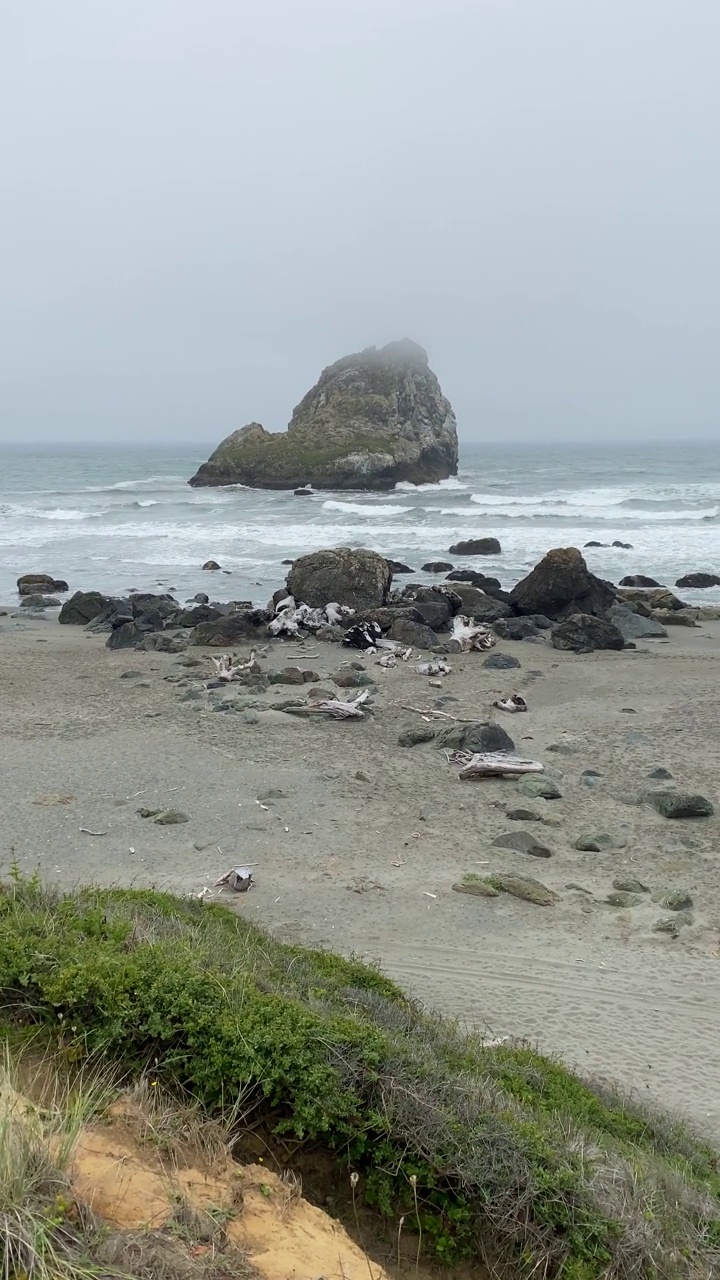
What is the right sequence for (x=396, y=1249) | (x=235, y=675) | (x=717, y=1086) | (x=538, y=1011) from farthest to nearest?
(x=235, y=675) < (x=538, y=1011) < (x=717, y=1086) < (x=396, y=1249)

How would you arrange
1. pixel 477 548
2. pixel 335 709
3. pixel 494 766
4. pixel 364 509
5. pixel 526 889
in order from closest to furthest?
pixel 526 889 < pixel 494 766 < pixel 335 709 < pixel 477 548 < pixel 364 509

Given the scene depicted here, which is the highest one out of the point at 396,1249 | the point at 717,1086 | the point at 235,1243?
the point at 235,1243

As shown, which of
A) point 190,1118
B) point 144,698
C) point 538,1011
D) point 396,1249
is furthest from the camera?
point 144,698

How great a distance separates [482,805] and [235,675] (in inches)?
286

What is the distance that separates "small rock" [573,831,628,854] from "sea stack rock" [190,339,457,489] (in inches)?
2387

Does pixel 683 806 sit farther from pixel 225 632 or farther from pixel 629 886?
pixel 225 632

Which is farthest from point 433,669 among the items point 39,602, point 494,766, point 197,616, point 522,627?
point 39,602

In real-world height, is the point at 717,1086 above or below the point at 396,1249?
below

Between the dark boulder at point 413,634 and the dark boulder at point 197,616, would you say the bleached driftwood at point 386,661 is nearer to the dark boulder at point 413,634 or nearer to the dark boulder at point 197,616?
the dark boulder at point 413,634

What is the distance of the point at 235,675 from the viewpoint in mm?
16359

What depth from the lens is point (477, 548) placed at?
3541cm

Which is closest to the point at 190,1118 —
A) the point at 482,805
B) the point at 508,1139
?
the point at 508,1139

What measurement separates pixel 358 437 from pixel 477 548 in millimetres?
40063

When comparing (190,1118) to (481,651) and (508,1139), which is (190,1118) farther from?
(481,651)
